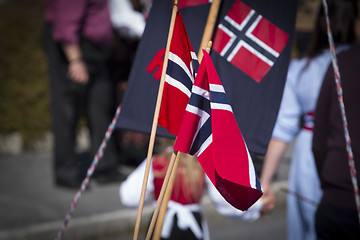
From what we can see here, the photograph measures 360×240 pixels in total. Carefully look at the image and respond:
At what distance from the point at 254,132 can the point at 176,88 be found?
436 mm

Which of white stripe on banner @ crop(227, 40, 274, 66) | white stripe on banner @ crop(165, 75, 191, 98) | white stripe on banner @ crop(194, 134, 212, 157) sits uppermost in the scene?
white stripe on banner @ crop(227, 40, 274, 66)

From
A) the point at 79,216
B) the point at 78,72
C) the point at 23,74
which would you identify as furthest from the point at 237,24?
the point at 23,74

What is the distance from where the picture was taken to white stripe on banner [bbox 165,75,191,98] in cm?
155

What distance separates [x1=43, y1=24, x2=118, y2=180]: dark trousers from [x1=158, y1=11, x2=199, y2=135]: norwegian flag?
3176 mm

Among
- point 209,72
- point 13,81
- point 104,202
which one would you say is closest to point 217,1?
point 209,72

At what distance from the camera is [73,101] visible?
4809mm

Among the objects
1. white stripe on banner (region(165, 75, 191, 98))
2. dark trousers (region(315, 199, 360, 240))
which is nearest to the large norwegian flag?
white stripe on banner (region(165, 75, 191, 98))

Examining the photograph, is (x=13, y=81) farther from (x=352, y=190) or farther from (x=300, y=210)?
(x=352, y=190)

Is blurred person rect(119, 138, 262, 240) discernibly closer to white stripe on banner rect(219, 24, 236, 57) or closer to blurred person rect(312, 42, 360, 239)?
blurred person rect(312, 42, 360, 239)

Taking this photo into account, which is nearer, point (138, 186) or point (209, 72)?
point (209, 72)

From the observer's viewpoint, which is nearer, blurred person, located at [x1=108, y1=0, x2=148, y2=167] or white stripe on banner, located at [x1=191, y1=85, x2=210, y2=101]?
white stripe on banner, located at [x1=191, y1=85, x2=210, y2=101]

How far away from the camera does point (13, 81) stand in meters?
6.31

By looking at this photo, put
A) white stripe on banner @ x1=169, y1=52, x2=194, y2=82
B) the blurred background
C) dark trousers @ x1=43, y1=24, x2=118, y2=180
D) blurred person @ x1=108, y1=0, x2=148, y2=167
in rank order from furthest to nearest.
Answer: blurred person @ x1=108, y1=0, x2=148, y2=167 < dark trousers @ x1=43, y1=24, x2=118, y2=180 < the blurred background < white stripe on banner @ x1=169, y1=52, x2=194, y2=82

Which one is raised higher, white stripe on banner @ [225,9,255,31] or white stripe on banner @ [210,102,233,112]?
white stripe on banner @ [225,9,255,31]
